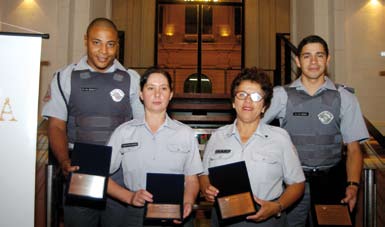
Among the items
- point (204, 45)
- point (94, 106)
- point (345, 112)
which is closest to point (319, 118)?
point (345, 112)

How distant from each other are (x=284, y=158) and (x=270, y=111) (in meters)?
0.60

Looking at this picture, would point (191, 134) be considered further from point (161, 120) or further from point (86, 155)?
point (86, 155)

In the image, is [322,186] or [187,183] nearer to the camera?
[187,183]

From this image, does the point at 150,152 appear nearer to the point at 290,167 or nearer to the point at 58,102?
the point at 290,167

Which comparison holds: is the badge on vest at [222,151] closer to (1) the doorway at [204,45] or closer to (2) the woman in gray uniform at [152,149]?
(2) the woman in gray uniform at [152,149]

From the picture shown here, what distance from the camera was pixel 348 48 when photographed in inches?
255

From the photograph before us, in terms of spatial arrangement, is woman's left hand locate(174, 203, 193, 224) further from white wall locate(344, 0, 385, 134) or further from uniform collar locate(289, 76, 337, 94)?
white wall locate(344, 0, 385, 134)

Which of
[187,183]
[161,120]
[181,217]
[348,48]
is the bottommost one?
[181,217]

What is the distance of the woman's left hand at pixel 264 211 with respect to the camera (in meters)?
1.98

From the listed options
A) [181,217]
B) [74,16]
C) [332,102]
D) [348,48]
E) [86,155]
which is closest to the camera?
[181,217]

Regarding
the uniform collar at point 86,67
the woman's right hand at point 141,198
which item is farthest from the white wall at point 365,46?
the woman's right hand at point 141,198

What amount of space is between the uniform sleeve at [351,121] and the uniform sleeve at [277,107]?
0.40 m

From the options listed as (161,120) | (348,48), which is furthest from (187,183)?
(348,48)

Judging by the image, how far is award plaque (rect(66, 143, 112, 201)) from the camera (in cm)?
207
